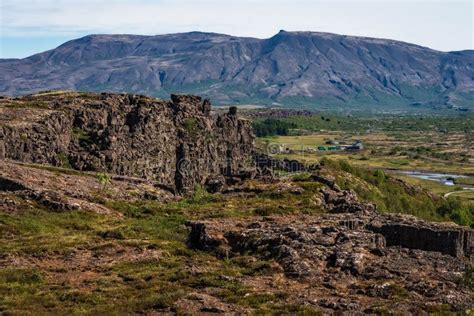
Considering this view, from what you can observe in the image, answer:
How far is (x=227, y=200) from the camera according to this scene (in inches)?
3452

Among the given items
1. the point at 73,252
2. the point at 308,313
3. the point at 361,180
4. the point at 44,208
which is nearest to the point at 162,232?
the point at 73,252

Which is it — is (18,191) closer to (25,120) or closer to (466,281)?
(25,120)

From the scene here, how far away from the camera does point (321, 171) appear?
151625 mm

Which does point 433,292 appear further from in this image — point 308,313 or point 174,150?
point 174,150

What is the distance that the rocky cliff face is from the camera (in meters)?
114

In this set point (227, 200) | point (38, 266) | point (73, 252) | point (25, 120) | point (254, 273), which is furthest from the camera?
point (25, 120)

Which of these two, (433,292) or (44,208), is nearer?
(433,292)

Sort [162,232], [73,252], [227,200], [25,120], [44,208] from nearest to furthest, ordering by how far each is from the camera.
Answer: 1. [73,252]
2. [162,232]
3. [44,208]
4. [227,200]
5. [25,120]

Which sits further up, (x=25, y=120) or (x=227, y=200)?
(x=25, y=120)

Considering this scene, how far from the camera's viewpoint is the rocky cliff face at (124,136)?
114m

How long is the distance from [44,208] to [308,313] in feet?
146

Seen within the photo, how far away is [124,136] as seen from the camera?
13062 cm

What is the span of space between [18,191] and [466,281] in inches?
2123

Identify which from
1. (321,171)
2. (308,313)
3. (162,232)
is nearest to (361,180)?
(321,171)
